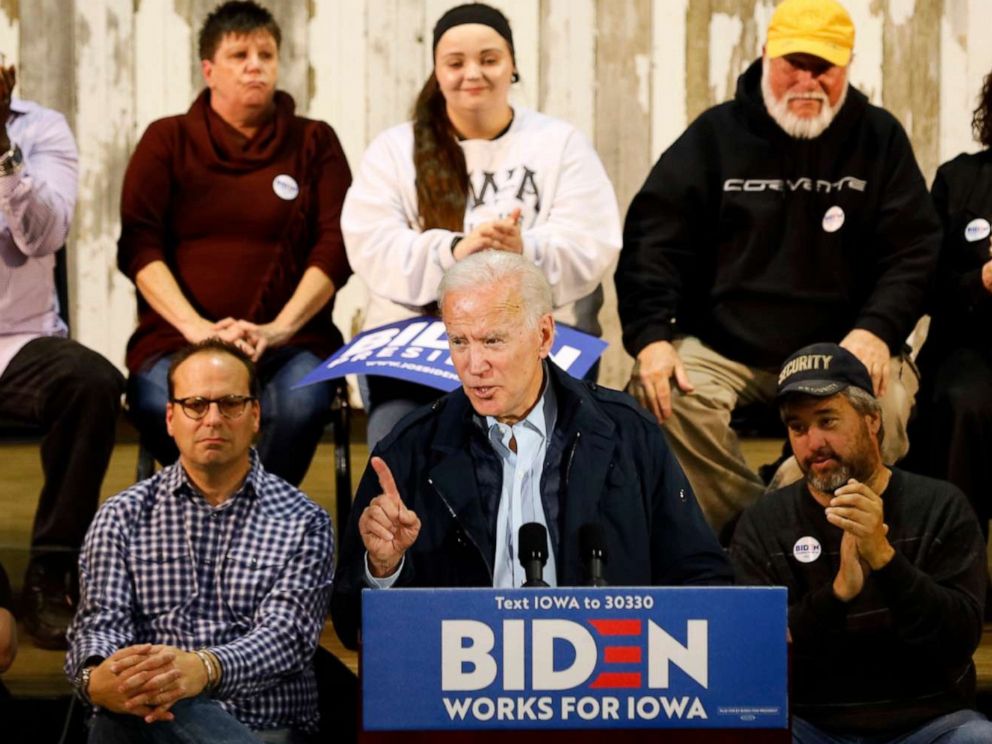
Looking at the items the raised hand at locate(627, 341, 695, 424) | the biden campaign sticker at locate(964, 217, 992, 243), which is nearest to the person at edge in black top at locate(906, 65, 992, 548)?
the biden campaign sticker at locate(964, 217, 992, 243)

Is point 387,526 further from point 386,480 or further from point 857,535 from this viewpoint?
point 857,535

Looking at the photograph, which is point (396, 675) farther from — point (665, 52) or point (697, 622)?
point (665, 52)

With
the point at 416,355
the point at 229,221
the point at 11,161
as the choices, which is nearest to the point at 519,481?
the point at 416,355

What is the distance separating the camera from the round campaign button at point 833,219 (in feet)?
14.3

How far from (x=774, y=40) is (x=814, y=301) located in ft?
2.34

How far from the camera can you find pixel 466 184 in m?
4.32

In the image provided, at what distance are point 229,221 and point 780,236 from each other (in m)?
1.53

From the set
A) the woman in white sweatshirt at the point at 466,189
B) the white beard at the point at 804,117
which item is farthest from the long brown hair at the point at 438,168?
the white beard at the point at 804,117

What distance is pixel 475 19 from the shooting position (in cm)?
439

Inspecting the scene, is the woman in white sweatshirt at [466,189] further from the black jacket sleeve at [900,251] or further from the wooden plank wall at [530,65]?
the wooden plank wall at [530,65]

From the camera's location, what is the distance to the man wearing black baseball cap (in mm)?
3041

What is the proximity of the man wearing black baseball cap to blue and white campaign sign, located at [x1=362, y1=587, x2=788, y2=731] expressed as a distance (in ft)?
2.65

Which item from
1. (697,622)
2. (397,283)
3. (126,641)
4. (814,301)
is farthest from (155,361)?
(697,622)

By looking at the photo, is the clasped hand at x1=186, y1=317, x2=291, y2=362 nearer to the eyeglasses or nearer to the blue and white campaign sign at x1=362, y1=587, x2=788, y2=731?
the eyeglasses
